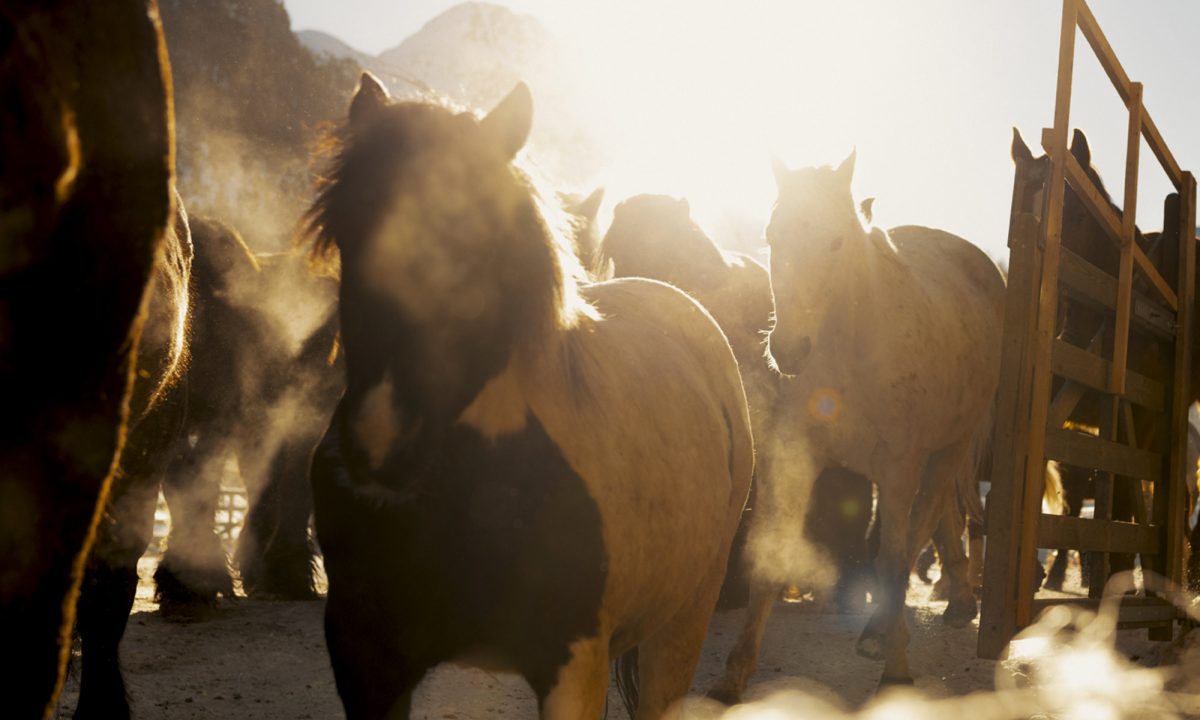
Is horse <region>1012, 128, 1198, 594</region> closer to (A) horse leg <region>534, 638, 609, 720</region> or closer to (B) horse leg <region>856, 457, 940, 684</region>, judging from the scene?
(B) horse leg <region>856, 457, 940, 684</region>

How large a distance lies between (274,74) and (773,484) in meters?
32.8

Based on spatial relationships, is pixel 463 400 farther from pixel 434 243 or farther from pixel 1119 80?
pixel 1119 80

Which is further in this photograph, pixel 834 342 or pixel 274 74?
pixel 274 74

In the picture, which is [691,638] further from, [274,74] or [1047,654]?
[274,74]

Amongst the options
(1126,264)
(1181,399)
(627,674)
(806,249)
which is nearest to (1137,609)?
(1181,399)

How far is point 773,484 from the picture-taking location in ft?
19.3

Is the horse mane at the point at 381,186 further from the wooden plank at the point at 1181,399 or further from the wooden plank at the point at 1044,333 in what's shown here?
the wooden plank at the point at 1181,399

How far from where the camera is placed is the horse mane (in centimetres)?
233

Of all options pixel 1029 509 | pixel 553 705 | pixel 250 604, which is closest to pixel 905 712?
pixel 1029 509

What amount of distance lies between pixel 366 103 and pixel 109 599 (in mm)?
2363

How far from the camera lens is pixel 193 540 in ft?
22.9

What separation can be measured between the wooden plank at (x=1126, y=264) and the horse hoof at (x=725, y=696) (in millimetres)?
2859

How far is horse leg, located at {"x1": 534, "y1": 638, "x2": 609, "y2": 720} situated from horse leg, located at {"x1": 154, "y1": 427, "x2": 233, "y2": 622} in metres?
4.62

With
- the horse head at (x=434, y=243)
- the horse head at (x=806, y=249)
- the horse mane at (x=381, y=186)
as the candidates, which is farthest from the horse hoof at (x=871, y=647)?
the horse head at (x=434, y=243)
